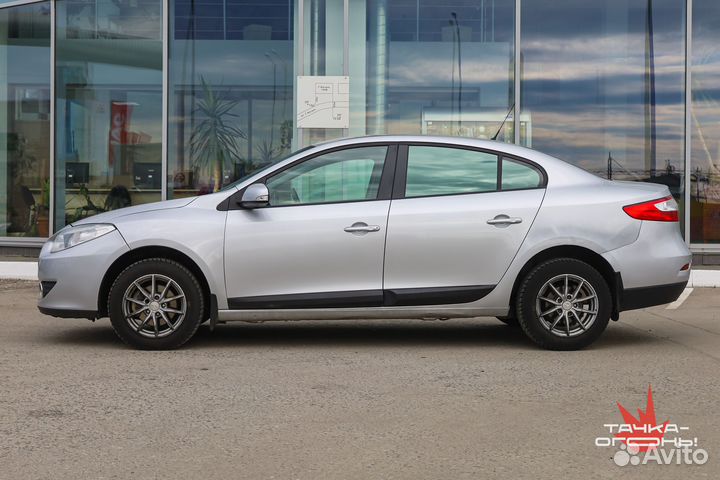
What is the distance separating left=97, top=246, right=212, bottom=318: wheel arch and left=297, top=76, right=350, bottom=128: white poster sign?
7484 mm

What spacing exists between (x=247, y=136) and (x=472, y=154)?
772cm

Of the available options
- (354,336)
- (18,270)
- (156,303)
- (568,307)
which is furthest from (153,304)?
(18,270)

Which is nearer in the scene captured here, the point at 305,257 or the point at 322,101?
the point at 305,257

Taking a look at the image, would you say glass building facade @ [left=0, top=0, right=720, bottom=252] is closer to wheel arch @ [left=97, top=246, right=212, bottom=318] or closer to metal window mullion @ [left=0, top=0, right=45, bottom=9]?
metal window mullion @ [left=0, top=0, right=45, bottom=9]

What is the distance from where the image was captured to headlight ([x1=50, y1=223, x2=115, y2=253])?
762cm

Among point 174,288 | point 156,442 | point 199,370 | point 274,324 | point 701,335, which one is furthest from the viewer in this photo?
point 274,324

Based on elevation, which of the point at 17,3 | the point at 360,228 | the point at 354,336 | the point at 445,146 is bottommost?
the point at 354,336

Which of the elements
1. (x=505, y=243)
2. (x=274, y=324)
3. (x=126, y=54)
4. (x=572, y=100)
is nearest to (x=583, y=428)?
(x=505, y=243)

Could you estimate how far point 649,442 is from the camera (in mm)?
4883

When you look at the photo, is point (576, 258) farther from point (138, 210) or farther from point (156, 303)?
point (138, 210)

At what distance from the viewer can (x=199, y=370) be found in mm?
6766

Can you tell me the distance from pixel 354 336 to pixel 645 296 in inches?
91.6

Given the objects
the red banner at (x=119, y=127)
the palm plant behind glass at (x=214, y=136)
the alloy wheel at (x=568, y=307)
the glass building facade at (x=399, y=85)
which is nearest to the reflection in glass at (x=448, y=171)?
the alloy wheel at (x=568, y=307)

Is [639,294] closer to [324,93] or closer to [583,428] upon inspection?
[583,428]
